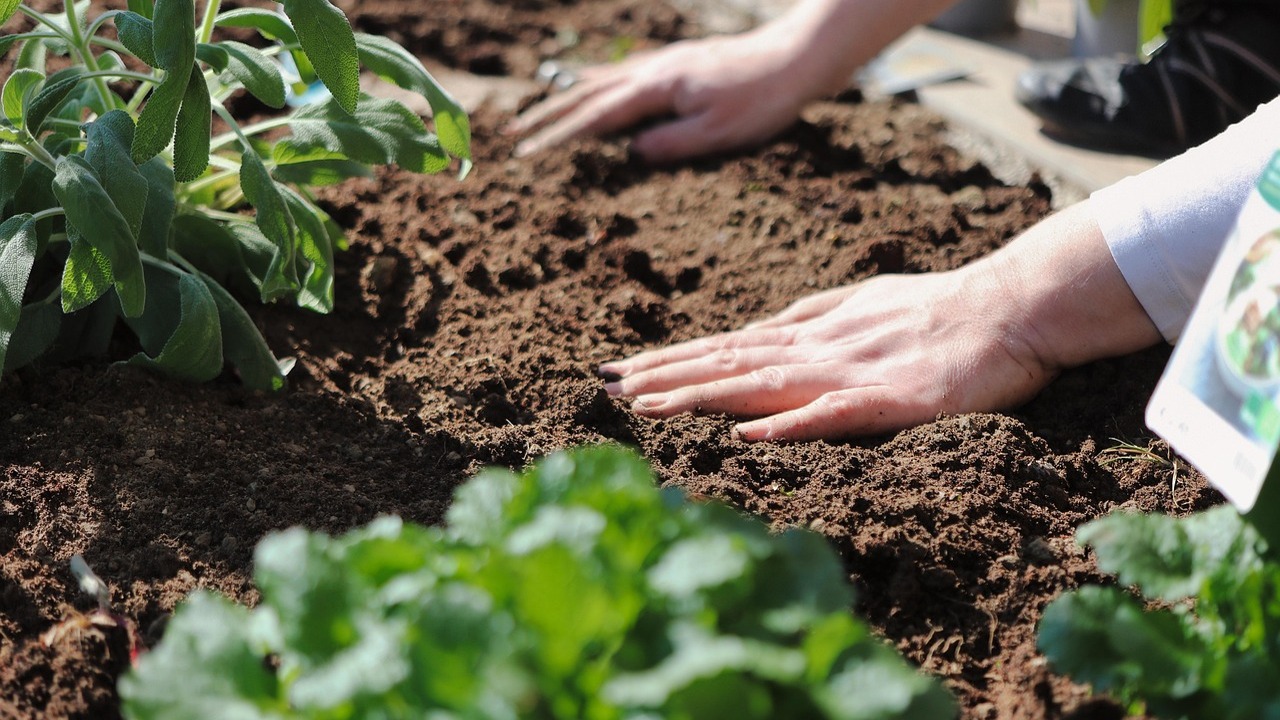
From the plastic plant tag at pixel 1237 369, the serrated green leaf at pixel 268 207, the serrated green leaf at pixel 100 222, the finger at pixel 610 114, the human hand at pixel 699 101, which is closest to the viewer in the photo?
the plastic plant tag at pixel 1237 369

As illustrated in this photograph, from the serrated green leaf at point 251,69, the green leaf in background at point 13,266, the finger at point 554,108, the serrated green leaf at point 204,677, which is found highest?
the serrated green leaf at point 251,69

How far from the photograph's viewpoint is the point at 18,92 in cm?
169

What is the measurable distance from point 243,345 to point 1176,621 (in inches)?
56.0

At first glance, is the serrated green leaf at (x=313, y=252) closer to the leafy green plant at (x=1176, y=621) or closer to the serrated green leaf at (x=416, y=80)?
the serrated green leaf at (x=416, y=80)

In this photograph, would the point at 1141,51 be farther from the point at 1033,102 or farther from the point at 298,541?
the point at 298,541

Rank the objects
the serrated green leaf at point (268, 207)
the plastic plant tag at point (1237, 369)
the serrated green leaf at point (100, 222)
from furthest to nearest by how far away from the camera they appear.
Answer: the serrated green leaf at point (268, 207)
the serrated green leaf at point (100, 222)
the plastic plant tag at point (1237, 369)

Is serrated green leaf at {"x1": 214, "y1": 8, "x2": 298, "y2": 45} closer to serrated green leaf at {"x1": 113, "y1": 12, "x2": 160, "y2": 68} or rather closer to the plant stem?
the plant stem

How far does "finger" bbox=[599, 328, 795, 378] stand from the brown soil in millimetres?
79

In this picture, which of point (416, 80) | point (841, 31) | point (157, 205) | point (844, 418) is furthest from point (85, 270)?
point (841, 31)

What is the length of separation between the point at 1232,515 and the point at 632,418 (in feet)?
3.10

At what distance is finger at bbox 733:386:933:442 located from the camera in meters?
1.83

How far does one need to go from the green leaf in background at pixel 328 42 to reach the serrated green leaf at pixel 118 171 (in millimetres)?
289

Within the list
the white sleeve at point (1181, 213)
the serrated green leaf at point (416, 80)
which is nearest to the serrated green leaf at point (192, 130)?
the serrated green leaf at point (416, 80)

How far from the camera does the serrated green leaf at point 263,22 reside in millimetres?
1830
